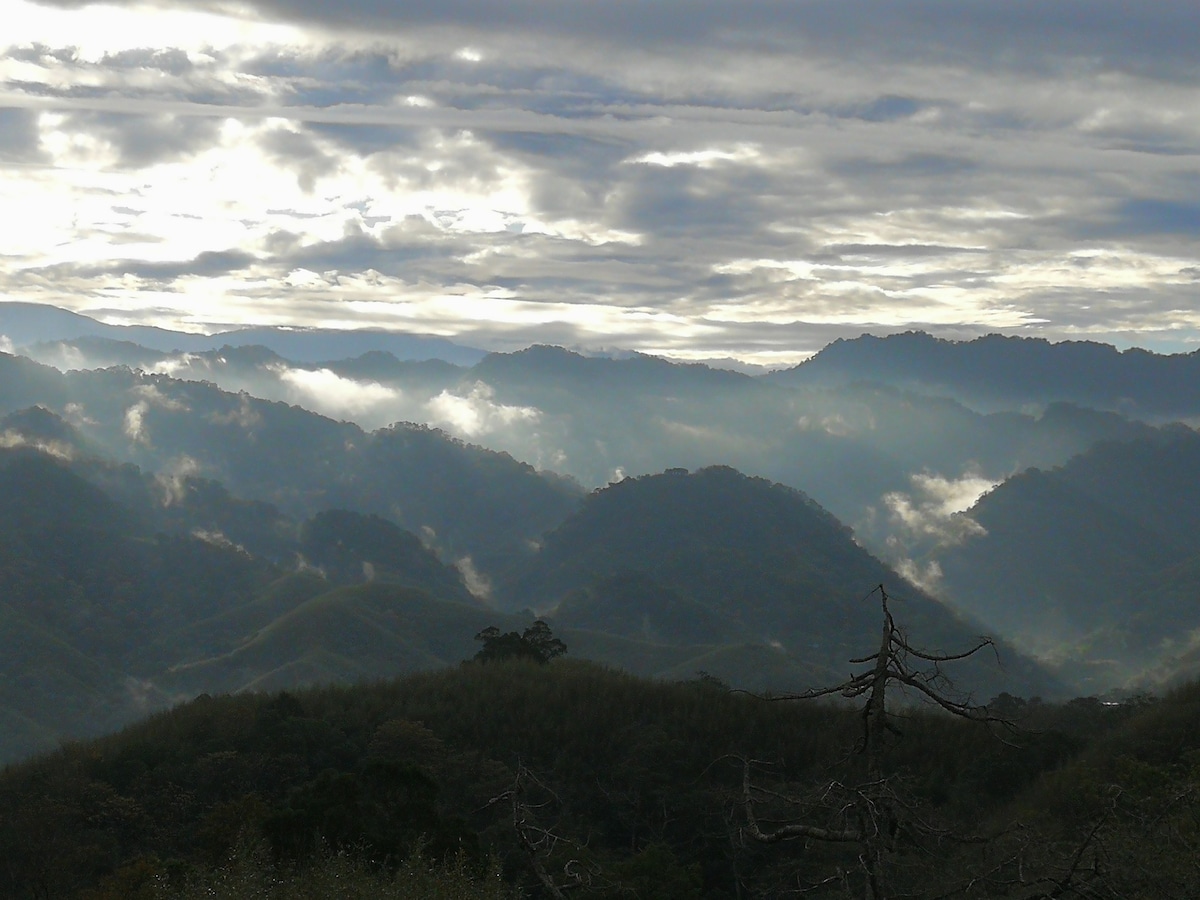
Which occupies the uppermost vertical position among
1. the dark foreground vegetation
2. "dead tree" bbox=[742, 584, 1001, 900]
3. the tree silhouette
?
"dead tree" bbox=[742, 584, 1001, 900]

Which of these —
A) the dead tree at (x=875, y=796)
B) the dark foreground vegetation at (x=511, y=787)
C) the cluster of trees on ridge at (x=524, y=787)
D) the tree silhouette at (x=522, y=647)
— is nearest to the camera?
the dead tree at (x=875, y=796)

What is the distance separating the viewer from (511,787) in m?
33.5

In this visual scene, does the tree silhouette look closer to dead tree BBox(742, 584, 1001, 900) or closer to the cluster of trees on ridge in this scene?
the cluster of trees on ridge

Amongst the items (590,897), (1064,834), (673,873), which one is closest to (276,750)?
(673,873)

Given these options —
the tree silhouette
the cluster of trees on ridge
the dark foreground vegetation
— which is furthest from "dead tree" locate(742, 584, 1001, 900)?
the tree silhouette

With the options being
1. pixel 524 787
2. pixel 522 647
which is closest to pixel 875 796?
pixel 524 787

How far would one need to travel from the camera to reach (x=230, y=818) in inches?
2266

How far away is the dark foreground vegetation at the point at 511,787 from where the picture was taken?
40.0 metres

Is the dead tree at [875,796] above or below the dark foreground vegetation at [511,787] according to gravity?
above

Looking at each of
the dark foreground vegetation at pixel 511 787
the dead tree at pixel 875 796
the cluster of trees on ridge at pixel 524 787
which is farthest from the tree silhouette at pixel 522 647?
the dead tree at pixel 875 796

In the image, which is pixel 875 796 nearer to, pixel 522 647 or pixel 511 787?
pixel 511 787

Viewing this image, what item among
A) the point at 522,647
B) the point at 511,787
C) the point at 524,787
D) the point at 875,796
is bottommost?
the point at 522,647

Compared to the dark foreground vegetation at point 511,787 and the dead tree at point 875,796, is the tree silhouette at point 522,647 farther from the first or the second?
the dead tree at point 875,796

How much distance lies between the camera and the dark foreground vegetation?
131ft
